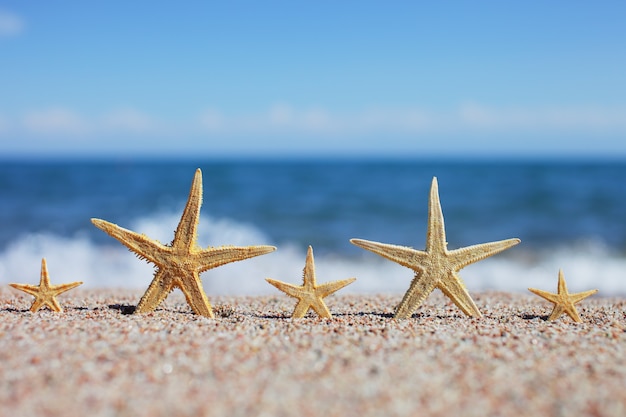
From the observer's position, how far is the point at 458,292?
5605 millimetres

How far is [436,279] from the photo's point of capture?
5531mm

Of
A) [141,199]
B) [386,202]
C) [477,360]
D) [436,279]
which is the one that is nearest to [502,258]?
[436,279]

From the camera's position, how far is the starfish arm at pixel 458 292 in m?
5.55

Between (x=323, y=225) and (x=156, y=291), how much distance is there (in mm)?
15337

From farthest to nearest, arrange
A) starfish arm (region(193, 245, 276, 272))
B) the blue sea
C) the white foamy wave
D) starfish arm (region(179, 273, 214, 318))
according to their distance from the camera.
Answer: the blue sea < the white foamy wave < starfish arm (region(179, 273, 214, 318)) < starfish arm (region(193, 245, 276, 272))

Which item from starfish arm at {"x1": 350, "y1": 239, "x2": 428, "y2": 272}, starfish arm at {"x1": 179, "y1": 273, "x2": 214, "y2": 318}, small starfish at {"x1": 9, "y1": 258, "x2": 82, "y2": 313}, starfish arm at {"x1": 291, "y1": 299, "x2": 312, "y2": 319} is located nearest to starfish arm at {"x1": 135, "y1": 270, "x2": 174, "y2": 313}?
starfish arm at {"x1": 179, "y1": 273, "x2": 214, "y2": 318}

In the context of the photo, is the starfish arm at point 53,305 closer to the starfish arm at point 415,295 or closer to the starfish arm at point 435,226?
the starfish arm at point 415,295

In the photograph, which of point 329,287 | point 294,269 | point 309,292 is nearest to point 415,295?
point 329,287

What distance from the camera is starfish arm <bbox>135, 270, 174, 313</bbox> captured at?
5492mm

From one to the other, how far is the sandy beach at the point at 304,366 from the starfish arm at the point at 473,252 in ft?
1.92

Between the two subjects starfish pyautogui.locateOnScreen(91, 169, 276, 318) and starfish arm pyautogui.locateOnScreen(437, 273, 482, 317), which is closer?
starfish pyautogui.locateOnScreen(91, 169, 276, 318)

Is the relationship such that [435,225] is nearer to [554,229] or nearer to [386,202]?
[554,229]

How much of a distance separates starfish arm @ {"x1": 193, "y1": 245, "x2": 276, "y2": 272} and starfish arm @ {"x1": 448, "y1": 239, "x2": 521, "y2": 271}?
1.81m

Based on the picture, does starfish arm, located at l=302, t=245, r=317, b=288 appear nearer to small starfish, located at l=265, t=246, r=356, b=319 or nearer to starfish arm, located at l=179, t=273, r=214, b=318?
small starfish, located at l=265, t=246, r=356, b=319
